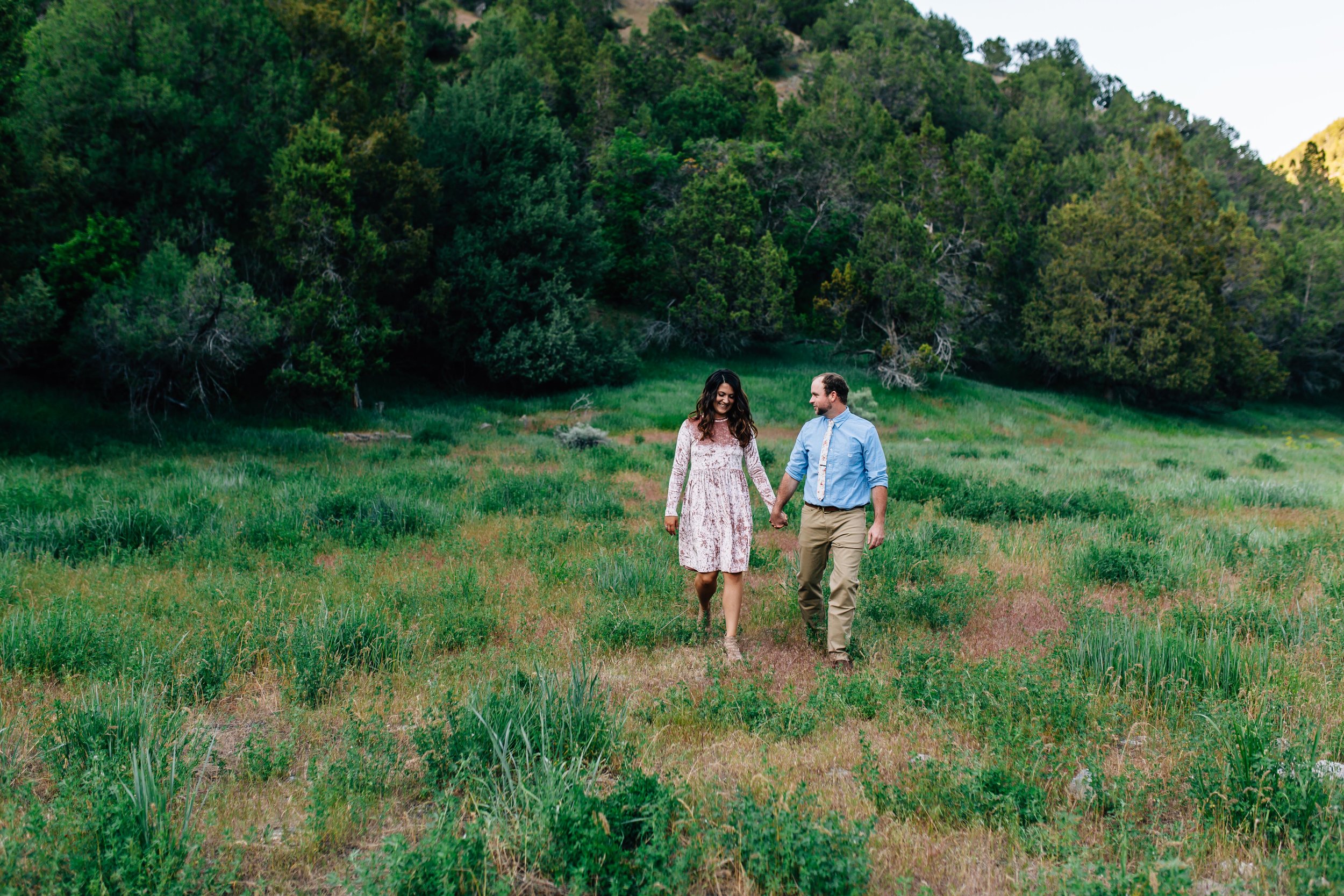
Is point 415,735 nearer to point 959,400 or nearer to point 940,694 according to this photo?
point 940,694

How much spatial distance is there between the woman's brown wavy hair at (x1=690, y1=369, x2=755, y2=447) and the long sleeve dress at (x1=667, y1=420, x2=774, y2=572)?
42 millimetres

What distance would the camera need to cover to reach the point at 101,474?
12.0 m

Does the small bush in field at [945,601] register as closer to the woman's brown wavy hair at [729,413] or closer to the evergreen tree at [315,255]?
the woman's brown wavy hair at [729,413]

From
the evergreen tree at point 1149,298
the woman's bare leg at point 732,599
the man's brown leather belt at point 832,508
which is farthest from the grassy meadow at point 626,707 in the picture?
the evergreen tree at point 1149,298

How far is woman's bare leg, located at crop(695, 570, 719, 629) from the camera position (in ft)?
19.4

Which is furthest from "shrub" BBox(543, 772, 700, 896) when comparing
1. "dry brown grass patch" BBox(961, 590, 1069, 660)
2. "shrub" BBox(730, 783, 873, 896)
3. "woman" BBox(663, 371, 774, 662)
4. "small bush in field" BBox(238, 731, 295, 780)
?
"dry brown grass patch" BBox(961, 590, 1069, 660)

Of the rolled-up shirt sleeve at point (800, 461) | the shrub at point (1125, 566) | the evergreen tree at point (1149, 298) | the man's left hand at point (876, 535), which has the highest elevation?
the evergreen tree at point (1149, 298)

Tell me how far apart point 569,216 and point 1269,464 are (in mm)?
26316

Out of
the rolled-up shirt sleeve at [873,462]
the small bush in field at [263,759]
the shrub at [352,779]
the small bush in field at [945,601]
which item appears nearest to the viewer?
the shrub at [352,779]

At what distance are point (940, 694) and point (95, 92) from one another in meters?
22.9

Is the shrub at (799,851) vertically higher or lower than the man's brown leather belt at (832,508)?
lower

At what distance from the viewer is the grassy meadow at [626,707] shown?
296 centimetres

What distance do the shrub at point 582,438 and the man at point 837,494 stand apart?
41.7 feet

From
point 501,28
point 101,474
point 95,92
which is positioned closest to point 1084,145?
point 501,28
